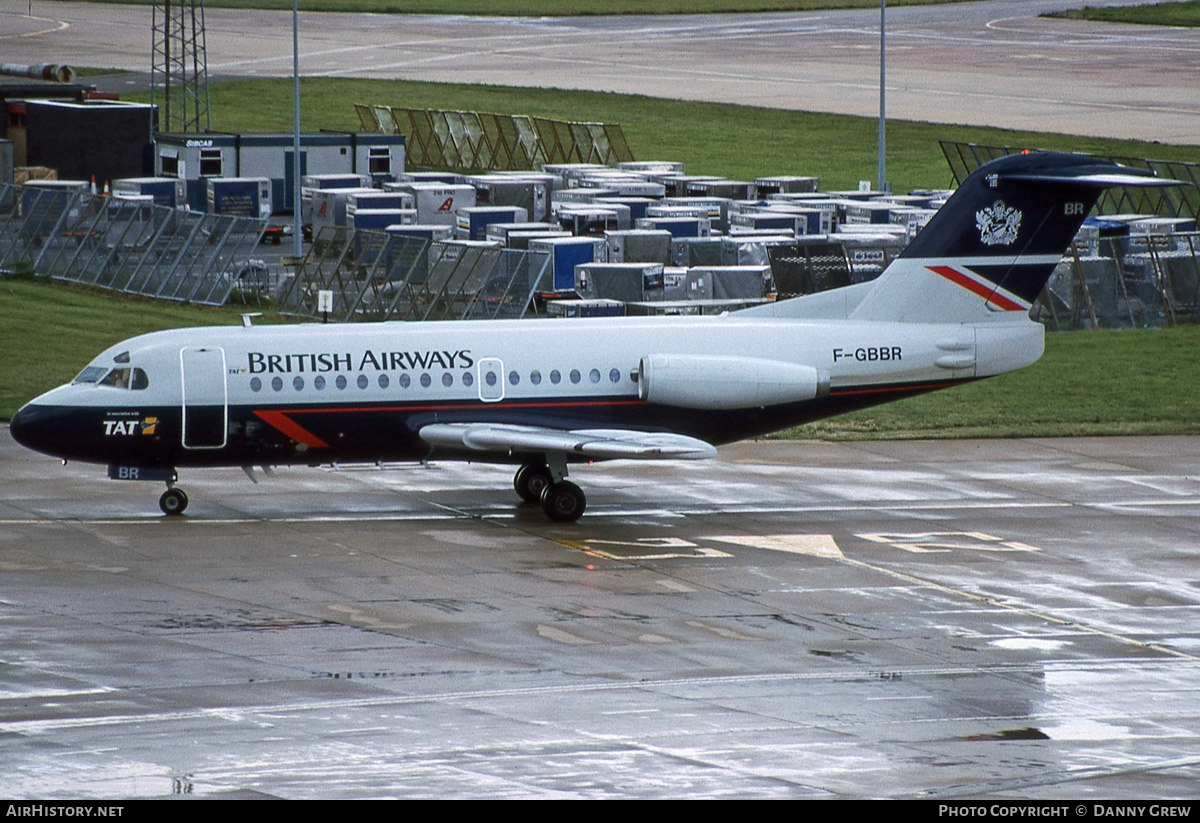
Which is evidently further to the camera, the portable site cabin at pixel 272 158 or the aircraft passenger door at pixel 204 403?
the portable site cabin at pixel 272 158

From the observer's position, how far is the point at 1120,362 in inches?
1897

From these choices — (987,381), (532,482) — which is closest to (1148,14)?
(987,381)

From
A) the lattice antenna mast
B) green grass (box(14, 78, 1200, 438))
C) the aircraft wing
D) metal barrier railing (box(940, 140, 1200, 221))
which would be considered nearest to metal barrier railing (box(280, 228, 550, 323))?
green grass (box(14, 78, 1200, 438))

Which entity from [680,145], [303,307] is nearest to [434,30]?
[680,145]

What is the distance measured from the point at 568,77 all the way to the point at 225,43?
2387cm

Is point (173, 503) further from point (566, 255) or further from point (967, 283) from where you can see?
point (566, 255)

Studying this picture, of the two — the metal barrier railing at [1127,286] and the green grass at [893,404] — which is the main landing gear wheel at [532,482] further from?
the metal barrier railing at [1127,286]

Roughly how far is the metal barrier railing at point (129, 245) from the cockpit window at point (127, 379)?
24295 mm

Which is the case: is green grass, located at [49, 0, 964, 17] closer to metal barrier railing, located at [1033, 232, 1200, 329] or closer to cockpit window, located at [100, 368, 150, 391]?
metal barrier railing, located at [1033, 232, 1200, 329]

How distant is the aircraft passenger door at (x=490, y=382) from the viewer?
31.5m

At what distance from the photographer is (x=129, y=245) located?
5856 centimetres

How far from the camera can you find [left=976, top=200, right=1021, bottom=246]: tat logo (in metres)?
32.8

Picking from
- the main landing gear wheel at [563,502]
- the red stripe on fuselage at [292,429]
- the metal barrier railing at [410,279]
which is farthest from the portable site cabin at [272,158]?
the main landing gear wheel at [563,502]

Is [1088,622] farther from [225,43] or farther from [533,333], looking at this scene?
[225,43]
